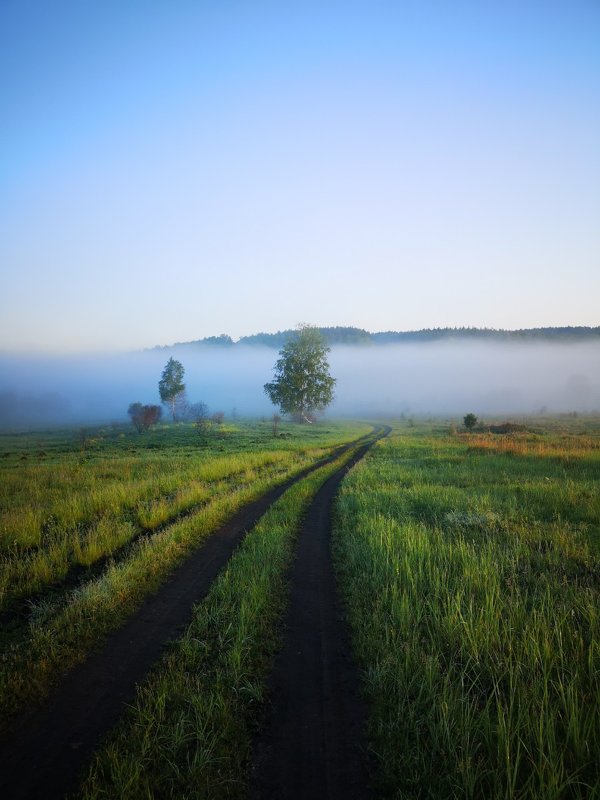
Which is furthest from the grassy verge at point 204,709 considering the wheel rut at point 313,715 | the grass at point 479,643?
the grass at point 479,643

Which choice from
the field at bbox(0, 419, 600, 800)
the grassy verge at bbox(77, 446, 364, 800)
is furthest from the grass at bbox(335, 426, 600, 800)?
the grassy verge at bbox(77, 446, 364, 800)

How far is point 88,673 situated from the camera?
4.89 metres

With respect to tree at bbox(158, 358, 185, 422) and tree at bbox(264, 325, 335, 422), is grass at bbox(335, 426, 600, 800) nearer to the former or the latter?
tree at bbox(264, 325, 335, 422)

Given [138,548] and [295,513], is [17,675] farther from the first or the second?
[295,513]

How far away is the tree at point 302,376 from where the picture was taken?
66125 millimetres

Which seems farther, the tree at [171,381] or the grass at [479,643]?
the tree at [171,381]

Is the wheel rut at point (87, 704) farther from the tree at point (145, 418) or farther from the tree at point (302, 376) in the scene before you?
the tree at point (145, 418)

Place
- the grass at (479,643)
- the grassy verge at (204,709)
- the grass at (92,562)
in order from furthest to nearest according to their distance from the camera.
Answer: the grass at (92,562) < the grass at (479,643) < the grassy verge at (204,709)

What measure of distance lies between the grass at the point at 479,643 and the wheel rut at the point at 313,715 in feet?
0.80

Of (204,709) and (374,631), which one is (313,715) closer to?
(204,709)

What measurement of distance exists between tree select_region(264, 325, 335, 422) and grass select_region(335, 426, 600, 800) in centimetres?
5407

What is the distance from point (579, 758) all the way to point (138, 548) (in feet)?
30.0

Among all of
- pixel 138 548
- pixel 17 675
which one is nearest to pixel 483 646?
pixel 17 675

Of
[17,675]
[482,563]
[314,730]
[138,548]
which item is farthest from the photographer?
[138,548]
